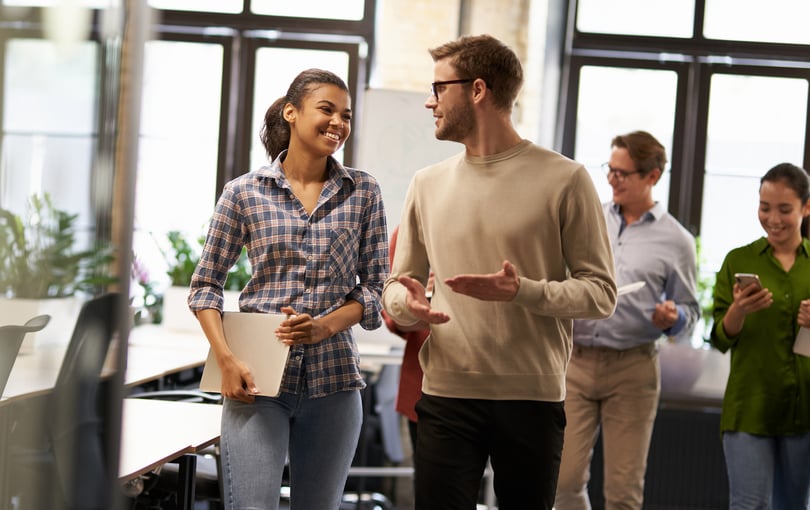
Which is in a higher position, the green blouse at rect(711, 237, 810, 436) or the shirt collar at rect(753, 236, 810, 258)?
the shirt collar at rect(753, 236, 810, 258)

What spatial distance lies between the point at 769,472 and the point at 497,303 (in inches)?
62.1

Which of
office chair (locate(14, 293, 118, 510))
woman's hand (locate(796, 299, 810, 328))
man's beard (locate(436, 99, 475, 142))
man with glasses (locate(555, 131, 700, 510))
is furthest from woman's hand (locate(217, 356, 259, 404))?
woman's hand (locate(796, 299, 810, 328))

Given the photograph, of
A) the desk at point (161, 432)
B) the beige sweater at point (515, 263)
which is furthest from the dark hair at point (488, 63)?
the desk at point (161, 432)

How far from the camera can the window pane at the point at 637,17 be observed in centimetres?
648

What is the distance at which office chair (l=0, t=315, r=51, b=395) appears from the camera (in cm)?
113

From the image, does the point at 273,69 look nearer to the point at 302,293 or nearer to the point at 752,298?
the point at 752,298

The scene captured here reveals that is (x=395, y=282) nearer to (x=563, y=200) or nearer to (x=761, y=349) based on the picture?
(x=563, y=200)

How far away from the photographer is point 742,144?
253 inches

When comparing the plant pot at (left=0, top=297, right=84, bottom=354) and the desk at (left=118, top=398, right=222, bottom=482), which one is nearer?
the plant pot at (left=0, top=297, right=84, bottom=354)

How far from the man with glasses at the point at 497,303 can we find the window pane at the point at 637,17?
4366 mm

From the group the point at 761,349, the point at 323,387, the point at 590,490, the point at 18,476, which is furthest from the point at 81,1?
the point at 590,490

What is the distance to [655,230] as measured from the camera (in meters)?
3.84

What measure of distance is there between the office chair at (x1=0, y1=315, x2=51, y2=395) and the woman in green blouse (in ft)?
8.63

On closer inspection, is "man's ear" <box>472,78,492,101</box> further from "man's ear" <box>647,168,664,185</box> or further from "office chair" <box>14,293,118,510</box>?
"man's ear" <box>647,168,664,185</box>
